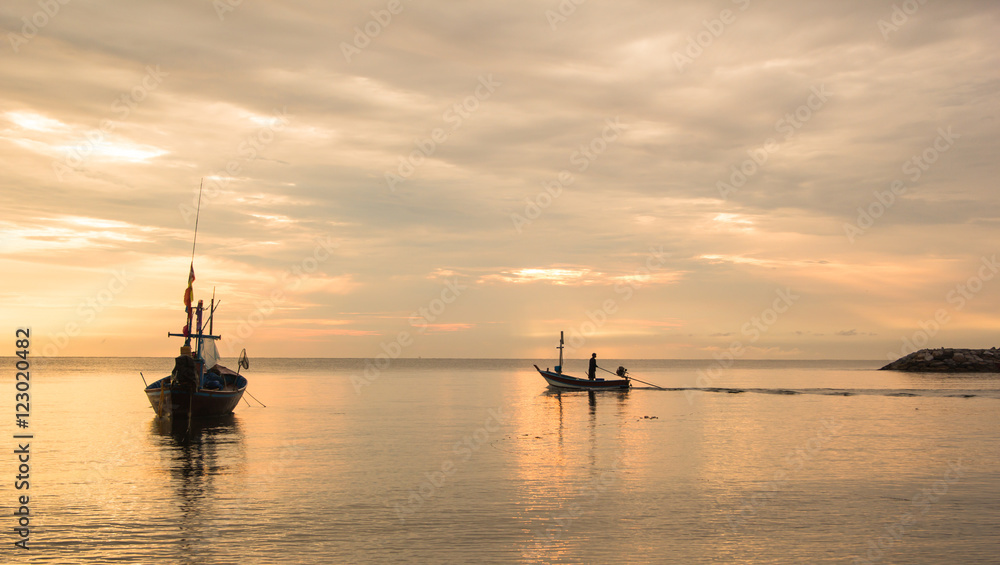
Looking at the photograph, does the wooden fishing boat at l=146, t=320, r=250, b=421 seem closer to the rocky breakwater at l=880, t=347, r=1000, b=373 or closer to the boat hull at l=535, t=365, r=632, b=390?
the boat hull at l=535, t=365, r=632, b=390

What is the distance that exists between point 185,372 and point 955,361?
119923 mm

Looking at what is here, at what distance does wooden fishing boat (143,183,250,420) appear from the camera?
36291 mm

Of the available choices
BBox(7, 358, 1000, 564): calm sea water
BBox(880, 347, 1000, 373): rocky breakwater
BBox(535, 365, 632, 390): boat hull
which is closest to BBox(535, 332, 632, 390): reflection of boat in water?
BBox(535, 365, 632, 390): boat hull

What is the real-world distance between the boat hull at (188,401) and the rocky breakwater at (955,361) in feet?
376

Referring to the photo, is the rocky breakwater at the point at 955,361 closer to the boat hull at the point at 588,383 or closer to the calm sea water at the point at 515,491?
the boat hull at the point at 588,383

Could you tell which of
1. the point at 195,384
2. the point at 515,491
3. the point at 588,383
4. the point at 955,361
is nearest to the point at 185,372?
the point at 195,384

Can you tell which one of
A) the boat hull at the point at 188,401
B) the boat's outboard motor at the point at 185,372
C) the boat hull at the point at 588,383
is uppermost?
the boat's outboard motor at the point at 185,372

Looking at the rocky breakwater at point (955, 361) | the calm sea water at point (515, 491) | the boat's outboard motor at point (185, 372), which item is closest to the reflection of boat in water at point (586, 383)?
the calm sea water at point (515, 491)

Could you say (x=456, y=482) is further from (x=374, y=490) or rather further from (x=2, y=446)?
(x=2, y=446)

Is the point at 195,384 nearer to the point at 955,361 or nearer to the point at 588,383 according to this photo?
the point at 588,383

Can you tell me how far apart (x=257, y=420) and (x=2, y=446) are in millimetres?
14486

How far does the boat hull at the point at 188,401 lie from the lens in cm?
3681

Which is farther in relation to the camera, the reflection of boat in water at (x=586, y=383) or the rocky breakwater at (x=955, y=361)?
the rocky breakwater at (x=955, y=361)

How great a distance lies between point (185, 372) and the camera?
1411 inches
